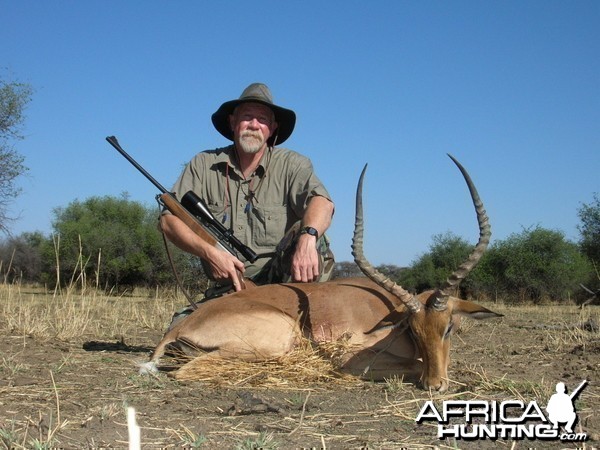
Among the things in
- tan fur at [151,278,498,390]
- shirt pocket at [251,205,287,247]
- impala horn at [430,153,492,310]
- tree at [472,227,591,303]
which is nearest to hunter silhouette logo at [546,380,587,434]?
tan fur at [151,278,498,390]

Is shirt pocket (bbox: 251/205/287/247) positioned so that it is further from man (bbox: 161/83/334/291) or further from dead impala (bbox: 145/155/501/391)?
dead impala (bbox: 145/155/501/391)

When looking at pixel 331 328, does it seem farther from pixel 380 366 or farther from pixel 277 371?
pixel 277 371

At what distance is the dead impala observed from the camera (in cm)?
471

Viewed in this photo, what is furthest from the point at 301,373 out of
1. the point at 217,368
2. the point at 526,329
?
the point at 526,329

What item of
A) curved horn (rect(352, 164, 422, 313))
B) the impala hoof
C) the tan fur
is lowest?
the impala hoof

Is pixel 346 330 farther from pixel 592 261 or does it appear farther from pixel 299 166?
pixel 592 261

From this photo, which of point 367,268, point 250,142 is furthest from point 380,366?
point 250,142

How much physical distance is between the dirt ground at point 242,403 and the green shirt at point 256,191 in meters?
1.61

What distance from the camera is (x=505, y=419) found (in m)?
3.34

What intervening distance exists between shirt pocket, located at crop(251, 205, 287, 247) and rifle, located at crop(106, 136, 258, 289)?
21cm

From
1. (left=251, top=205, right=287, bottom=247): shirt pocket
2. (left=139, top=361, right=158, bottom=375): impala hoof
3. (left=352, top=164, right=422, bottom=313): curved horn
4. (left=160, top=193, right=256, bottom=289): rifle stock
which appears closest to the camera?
(left=139, top=361, right=158, bottom=375): impala hoof

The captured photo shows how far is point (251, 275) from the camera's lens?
646cm

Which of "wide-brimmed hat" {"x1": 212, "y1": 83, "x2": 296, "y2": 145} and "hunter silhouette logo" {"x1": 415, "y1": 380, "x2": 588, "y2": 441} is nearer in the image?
"hunter silhouette logo" {"x1": 415, "y1": 380, "x2": 588, "y2": 441}

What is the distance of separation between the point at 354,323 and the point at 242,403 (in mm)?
1654
